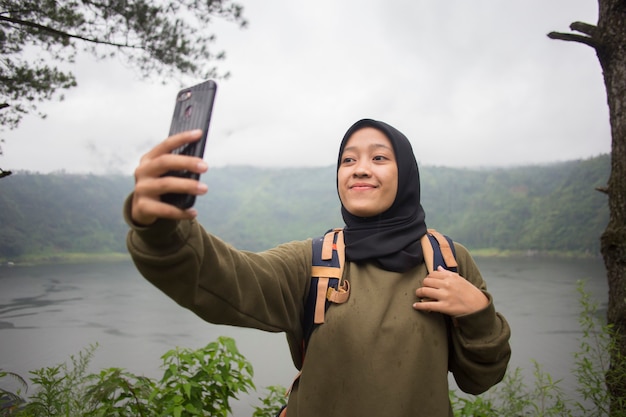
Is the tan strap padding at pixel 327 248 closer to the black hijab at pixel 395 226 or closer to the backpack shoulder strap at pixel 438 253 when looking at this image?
the black hijab at pixel 395 226

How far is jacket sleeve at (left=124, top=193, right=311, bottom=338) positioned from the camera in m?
0.82

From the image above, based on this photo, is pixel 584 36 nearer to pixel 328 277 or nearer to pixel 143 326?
pixel 328 277

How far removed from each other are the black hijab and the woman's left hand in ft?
0.30

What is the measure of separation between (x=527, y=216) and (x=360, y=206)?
30165mm

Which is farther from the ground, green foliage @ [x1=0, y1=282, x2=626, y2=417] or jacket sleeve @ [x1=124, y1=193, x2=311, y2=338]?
jacket sleeve @ [x1=124, y1=193, x2=311, y2=338]

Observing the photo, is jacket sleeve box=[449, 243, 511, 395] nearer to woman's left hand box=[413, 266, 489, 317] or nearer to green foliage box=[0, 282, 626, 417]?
woman's left hand box=[413, 266, 489, 317]

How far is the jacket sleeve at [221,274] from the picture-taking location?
825mm

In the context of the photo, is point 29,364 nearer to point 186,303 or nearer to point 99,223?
point 186,303

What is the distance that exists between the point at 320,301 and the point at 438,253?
0.44 metres

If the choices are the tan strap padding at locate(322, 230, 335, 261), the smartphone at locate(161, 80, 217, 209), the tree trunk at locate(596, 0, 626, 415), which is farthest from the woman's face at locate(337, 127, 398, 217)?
the tree trunk at locate(596, 0, 626, 415)

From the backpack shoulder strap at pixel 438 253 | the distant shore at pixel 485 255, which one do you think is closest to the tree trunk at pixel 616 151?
the backpack shoulder strap at pixel 438 253

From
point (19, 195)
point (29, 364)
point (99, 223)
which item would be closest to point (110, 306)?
point (99, 223)

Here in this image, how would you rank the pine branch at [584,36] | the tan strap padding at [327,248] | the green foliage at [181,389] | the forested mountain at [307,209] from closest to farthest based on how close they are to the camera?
the tan strap padding at [327,248] → the green foliage at [181,389] → the pine branch at [584,36] → the forested mountain at [307,209]

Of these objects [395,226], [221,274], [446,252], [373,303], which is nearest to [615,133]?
[446,252]
